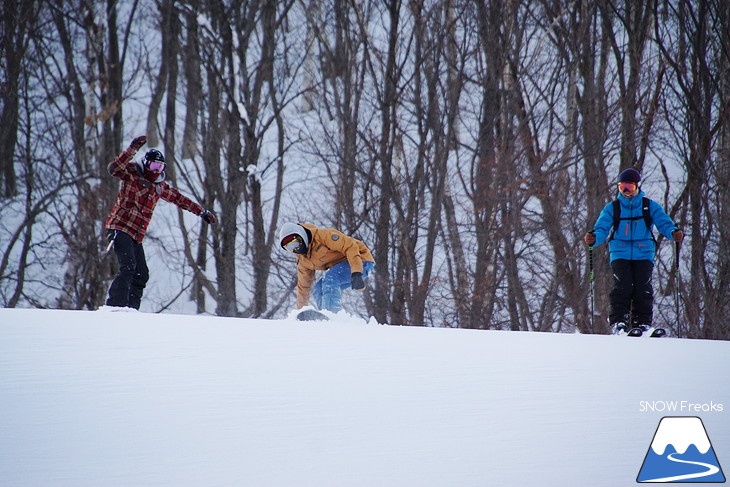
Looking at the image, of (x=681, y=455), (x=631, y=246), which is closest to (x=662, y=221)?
(x=631, y=246)

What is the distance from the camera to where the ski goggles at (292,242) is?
7.01 m

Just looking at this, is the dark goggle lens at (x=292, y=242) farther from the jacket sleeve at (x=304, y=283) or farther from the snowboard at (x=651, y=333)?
the snowboard at (x=651, y=333)

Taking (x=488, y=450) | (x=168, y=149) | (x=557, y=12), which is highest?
(x=557, y=12)

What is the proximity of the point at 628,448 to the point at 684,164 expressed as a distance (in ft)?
41.2

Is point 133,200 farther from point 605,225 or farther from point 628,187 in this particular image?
point 628,187

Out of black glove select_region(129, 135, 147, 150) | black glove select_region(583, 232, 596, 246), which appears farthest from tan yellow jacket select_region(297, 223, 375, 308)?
black glove select_region(583, 232, 596, 246)

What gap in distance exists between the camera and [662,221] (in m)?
7.09

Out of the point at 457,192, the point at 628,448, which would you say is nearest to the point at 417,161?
the point at 457,192

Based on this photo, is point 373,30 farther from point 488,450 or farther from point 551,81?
point 488,450

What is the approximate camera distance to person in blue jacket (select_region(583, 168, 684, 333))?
7.18 meters

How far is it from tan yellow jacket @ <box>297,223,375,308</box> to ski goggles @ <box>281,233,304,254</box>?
17 cm

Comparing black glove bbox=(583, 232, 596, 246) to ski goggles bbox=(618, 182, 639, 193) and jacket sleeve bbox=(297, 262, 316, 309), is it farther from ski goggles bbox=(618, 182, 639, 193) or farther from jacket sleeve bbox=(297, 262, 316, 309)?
jacket sleeve bbox=(297, 262, 316, 309)

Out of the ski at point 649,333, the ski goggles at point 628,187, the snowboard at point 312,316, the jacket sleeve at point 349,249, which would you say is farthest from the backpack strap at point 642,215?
the snowboard at point 312,316

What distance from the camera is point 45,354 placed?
13.7 feet
